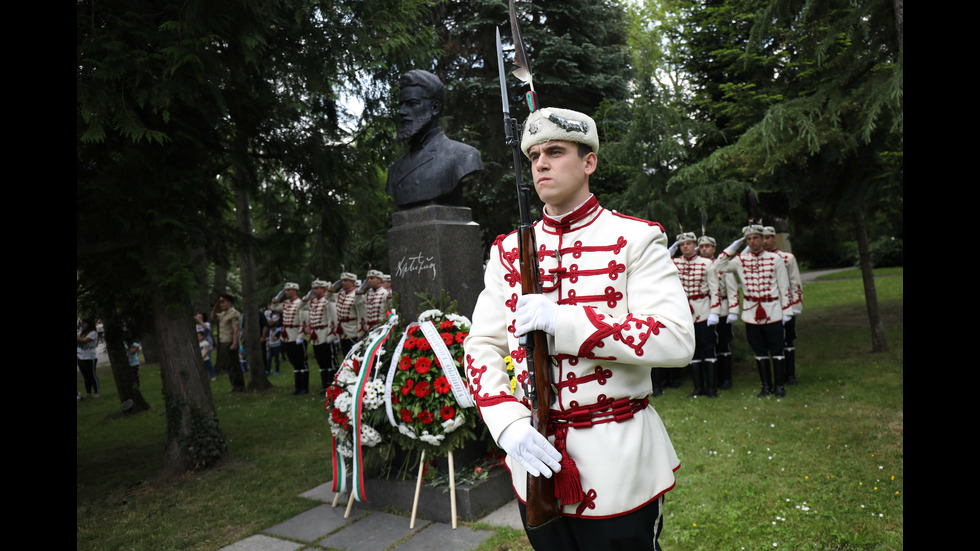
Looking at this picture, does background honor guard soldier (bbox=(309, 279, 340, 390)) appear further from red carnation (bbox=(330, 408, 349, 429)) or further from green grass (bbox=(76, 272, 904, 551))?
red carnation (bbox=(330, 408, 349, 429))

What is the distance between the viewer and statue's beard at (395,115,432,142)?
5.67m

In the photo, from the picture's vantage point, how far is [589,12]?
1488 cm

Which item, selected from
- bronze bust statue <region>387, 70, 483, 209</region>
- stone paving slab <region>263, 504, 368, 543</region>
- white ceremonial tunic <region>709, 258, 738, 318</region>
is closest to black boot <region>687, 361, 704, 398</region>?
white ceremonial tunic <region>709, 258, 738, 318</region>

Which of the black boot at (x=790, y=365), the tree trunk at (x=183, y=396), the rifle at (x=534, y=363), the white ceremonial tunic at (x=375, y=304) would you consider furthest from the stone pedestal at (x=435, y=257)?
the white ceremonial tunic at (x=375, y=304)

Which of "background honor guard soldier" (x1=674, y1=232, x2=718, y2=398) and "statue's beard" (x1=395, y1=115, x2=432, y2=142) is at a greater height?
"statue's beard" (x1=395, y1=115, x2=432, y2=142)

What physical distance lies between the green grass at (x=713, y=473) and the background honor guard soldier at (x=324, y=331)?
192 centimetres

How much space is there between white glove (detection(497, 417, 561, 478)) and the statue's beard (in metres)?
4.19

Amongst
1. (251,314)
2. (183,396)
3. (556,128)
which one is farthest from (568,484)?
(251,314)

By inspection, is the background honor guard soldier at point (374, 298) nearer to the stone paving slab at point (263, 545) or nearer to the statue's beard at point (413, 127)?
the statue's beard at point (413, 127)

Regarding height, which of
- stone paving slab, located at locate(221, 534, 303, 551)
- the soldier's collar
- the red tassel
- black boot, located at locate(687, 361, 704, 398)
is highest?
the soldier's collar

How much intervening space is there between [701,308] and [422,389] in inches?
227

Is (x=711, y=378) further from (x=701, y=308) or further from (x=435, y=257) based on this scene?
(x=435, y=257)

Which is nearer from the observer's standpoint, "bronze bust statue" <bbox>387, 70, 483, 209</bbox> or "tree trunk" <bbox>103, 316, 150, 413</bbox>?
"bronze bust statue" <bbox>387, 70, 483, 209</bbox>

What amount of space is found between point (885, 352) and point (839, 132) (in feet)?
16.7
